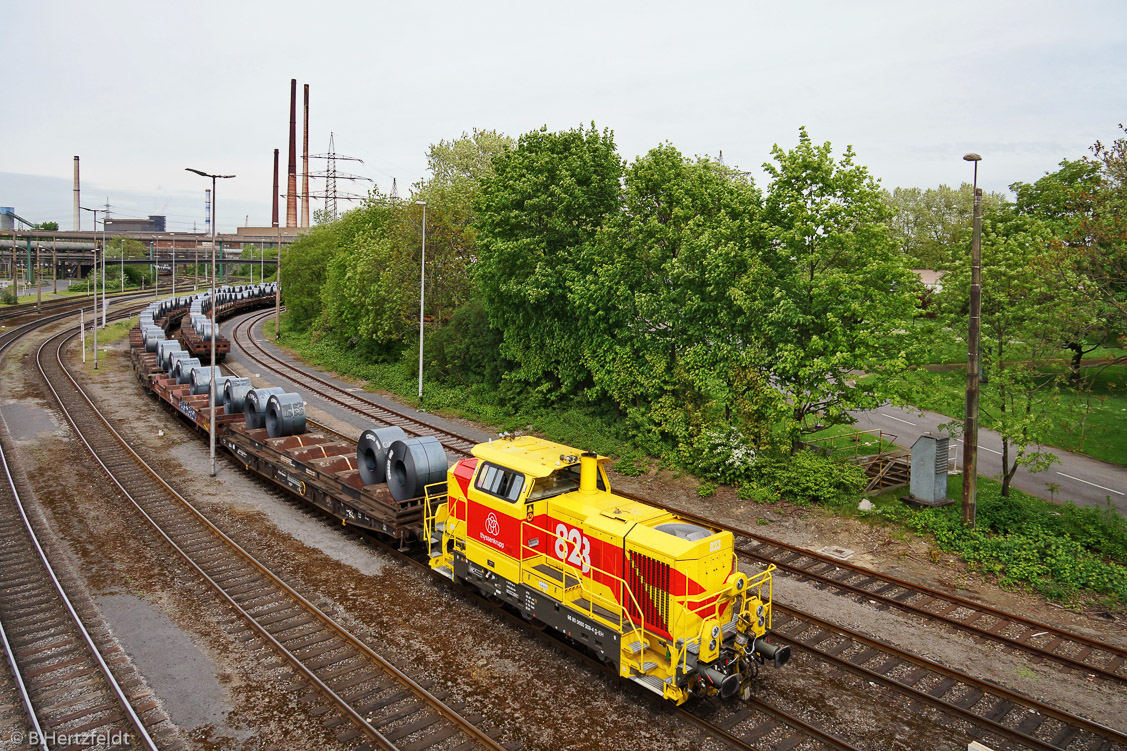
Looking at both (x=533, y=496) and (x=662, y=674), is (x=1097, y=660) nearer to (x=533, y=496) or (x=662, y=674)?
(x=662, y=674)

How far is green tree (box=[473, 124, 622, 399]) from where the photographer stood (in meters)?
27.0

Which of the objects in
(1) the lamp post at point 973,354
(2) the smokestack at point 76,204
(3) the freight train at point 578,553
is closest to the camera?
(3) the freight train at point 578,553

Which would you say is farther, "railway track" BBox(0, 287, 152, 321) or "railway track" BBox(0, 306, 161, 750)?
"railway track" BBox(0, 287, 152, 321)

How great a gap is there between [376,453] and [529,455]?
229 inches

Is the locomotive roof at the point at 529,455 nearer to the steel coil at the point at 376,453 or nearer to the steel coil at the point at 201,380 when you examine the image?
the steel coil at the point at 376,453

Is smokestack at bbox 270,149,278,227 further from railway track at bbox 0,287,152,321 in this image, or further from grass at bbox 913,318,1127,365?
grass at bbox 913,318,1127,365

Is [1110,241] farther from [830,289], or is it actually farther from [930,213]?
[930,213]

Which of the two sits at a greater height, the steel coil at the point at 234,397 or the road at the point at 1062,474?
the steel coil at the point at 234,397

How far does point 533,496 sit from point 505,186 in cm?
1905

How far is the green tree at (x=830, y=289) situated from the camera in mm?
19344

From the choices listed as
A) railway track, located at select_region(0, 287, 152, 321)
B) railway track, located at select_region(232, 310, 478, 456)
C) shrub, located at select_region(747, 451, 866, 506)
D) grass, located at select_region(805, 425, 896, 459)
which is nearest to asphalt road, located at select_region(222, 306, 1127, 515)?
railway track, located at select_region(232, 310, 478, 456)

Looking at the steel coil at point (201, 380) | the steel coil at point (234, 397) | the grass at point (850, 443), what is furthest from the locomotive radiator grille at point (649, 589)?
the steel coil at point (201, 380)

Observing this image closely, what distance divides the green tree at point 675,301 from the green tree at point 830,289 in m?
0.80

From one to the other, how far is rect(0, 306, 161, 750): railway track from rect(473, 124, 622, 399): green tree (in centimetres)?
1741
